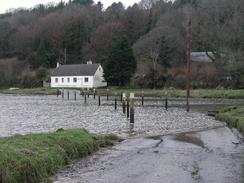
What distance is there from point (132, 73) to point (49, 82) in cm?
3184

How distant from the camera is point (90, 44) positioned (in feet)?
401

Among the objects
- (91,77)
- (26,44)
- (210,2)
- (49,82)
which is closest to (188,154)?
(210,2)

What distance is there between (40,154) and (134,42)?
10032 centimetres

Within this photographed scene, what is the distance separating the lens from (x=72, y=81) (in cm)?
10388

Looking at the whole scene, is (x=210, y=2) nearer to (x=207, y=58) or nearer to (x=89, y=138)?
(x=207, y=58)

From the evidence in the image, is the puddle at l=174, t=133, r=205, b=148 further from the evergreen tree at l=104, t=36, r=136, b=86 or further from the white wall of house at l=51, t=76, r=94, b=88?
the white wall of house at l=51, t=76, r=94, b=88

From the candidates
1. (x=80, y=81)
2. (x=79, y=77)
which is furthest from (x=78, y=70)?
(x=80, y=81)

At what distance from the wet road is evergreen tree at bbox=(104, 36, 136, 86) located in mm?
64759

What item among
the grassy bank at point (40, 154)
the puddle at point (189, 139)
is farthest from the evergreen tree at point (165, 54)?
the grassy bank at point (40, 154)

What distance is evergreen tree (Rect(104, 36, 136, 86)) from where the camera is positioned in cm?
8425

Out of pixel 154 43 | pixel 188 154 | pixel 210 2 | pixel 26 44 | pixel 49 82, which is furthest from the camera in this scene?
pixel 26 44

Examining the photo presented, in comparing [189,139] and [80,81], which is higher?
[80,81]

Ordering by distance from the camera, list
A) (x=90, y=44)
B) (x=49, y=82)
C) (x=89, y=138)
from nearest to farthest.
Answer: (x=89, y=138) < (x=49, y=82) < (x=90, y=44)

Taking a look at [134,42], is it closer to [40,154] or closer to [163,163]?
[163,163]
